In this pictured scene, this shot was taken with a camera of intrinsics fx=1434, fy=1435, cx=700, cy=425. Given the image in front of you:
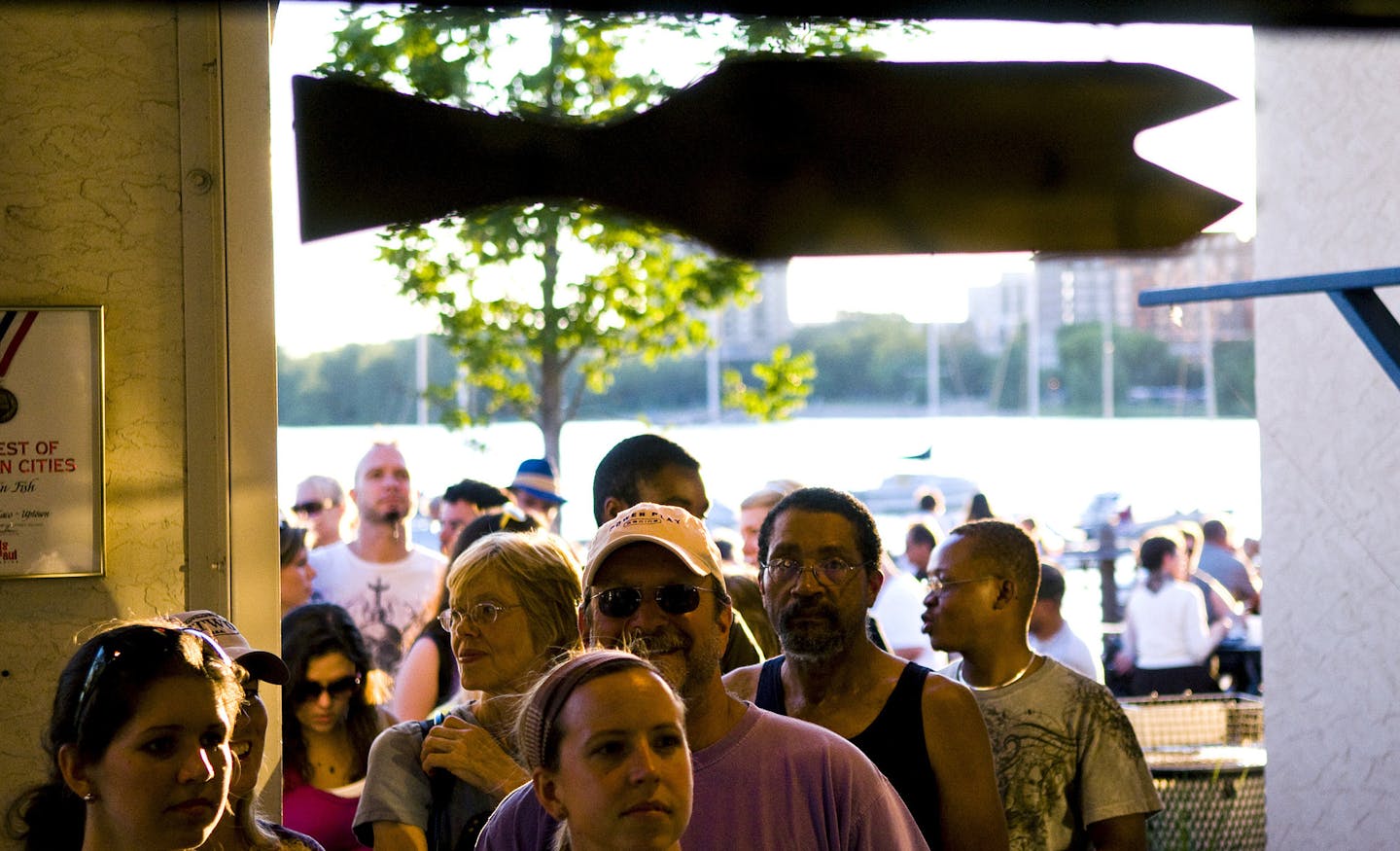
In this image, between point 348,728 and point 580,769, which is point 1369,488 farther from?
point 580,769

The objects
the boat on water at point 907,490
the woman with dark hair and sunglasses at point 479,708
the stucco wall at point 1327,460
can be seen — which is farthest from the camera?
the boat on water at point 907,490

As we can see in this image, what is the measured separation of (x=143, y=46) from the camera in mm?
3104

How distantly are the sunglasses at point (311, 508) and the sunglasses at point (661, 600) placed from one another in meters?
5.37

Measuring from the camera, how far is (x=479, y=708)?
9.52ft

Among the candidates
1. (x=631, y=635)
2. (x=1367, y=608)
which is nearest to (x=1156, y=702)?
(x=1367, y=608)

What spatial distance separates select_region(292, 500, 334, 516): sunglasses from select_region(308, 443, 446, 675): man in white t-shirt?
1.32 m

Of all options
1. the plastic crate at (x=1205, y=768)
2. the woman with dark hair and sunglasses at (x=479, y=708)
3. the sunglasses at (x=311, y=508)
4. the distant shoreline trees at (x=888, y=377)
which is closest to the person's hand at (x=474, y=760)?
the woman with dark hair and sunglasses at (x=479, y=708)

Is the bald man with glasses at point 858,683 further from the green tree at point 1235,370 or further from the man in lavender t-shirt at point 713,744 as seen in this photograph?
the green tree at point 1235,370

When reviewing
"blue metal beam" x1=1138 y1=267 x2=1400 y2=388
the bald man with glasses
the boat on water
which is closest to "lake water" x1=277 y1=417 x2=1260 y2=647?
the boat on water

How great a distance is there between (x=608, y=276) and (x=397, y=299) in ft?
4.76

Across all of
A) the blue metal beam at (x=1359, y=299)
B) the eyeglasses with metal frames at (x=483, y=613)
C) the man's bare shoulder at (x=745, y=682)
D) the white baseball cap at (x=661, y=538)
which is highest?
the blue metal beam at (x=1359, y=299)

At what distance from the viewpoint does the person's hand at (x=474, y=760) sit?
2.73 metres

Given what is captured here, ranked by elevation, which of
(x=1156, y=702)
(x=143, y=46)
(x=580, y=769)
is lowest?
(x=1156, y=702)

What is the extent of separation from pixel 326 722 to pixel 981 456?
865 inches
